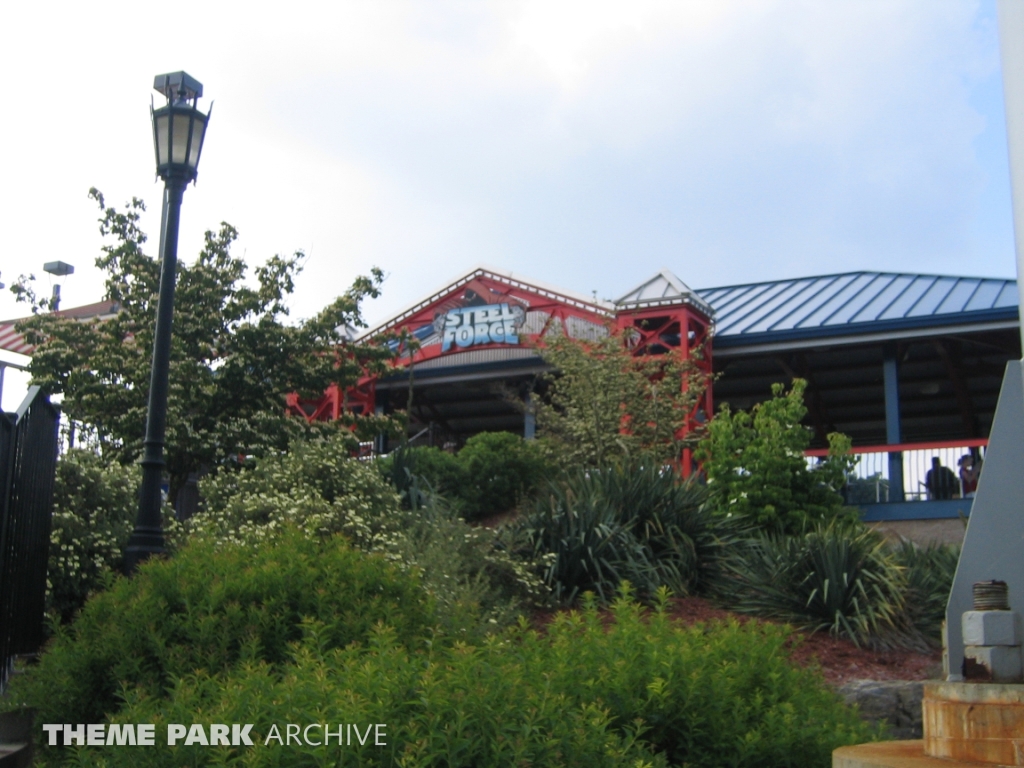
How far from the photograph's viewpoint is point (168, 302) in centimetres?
856

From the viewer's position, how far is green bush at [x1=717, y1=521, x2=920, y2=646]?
29.9ft

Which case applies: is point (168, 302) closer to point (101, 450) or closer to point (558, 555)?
point (558, 555)

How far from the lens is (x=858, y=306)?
836 inches

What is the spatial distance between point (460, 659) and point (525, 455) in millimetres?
12265

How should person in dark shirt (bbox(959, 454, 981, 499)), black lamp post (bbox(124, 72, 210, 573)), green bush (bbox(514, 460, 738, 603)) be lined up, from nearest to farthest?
black lamp post (bbox(124, 72, 210, 573)) → green bush (bbox(514, 460, 738, 603)) → person in dark shirt (bbox(959, 454, 981, 499))

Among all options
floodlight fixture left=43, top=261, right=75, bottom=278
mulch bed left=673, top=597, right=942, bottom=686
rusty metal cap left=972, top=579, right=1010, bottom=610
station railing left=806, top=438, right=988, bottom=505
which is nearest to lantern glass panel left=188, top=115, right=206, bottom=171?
mulch bed left=673, top=597, right=942, bottom=686

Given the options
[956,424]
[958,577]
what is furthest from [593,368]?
[956,424]

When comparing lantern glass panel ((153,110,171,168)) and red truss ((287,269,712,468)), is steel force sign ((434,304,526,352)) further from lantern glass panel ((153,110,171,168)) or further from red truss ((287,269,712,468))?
lantern glass panel ((153,110,171,168))

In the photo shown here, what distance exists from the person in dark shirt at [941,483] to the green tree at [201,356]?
28.8ft

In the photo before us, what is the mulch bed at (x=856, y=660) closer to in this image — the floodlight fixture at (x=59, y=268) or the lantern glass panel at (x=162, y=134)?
the lantern glass panel at (x=162, y=134)

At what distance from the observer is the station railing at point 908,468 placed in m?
16.8

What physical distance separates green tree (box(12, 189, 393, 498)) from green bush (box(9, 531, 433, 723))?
821 centimetres

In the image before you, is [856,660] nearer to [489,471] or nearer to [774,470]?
[774,470]

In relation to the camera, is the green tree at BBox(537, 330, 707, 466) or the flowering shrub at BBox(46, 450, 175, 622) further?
the green tree at BBox(537, 330, 707, 466)
